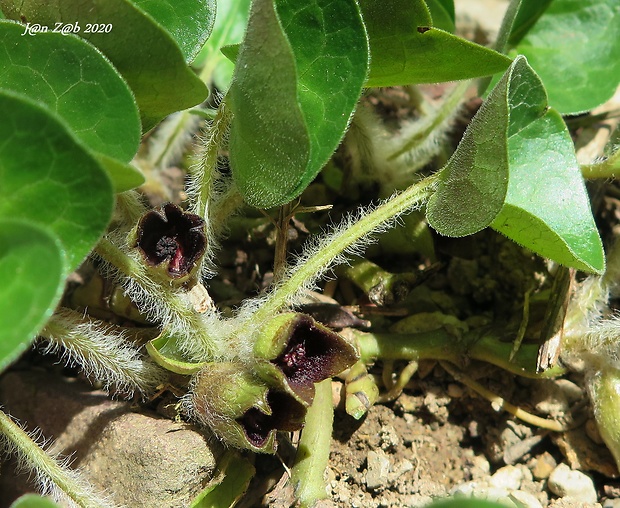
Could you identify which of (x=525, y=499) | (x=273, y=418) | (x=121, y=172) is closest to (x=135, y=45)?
(x=121, y=172)

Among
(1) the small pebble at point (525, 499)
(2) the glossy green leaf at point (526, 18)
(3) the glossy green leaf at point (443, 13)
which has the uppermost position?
(3) the glossy green leaf at point (443, 13)

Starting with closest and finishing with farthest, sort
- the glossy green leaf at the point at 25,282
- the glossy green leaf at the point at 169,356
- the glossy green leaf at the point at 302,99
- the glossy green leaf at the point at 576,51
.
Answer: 1. the glossy green leaf at the point at 25,282
2. the glossy green leaf at the point at 302,99
3. the glossy green leaf at the point at 169,356
4. the glossy green leaf at the point at 576,51

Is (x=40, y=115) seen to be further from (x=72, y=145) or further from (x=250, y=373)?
(x=250, y=373)

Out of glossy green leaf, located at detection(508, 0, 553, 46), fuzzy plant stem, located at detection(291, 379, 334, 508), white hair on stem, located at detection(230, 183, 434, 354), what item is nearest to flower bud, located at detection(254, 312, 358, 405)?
white hair on stem, located at detection(230, 183, 434, 354)

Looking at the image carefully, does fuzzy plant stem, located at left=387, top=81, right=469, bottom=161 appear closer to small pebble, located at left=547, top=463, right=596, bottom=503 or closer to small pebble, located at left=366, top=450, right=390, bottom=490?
small pebble, located at left=366, top=450, right=390, bottom=490

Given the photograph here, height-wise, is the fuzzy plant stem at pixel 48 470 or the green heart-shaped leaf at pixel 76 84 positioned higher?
the green heart-shaped leaf at pixel 76 84

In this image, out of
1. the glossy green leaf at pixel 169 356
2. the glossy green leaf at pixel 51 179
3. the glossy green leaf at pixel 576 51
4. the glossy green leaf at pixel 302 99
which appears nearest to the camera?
the glossy green leaf at pixel 51 179

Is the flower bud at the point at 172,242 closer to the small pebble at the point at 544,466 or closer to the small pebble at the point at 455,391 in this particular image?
the small pebble at the point at 455,391

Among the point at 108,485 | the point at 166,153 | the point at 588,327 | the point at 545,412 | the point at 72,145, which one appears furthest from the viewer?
the point at 166,153

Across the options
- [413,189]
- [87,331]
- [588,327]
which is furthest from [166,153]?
[588,327]

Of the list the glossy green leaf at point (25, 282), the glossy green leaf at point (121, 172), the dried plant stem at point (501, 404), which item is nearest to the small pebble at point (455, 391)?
the dried plant stem at point (501, 404)
